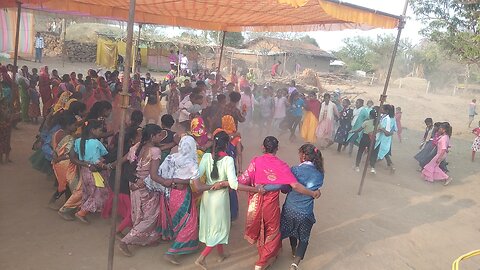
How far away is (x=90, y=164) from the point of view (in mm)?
4352

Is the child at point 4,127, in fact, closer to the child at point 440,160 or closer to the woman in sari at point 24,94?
the woman in sari at point 24,94

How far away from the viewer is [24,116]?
899 centimetres

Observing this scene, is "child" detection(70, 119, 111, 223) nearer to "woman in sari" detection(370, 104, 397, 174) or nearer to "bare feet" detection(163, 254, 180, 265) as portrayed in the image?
"bare feet" detection(163, 254, 180, 265)

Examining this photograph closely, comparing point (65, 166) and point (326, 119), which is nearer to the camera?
point (65, 166)

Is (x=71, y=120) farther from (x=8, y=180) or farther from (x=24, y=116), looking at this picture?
(x=24, y=116)

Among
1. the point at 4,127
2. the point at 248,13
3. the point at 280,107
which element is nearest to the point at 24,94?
the point at 4,127

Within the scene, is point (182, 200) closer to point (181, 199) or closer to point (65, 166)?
point (181, 199)

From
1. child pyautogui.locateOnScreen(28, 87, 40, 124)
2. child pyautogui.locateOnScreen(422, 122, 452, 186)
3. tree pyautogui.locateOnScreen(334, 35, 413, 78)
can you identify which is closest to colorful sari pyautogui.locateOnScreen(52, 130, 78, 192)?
child pyautogui.locateOnScreen(28, 87, 40, 124)

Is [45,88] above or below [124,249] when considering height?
above

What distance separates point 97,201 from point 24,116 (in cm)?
567

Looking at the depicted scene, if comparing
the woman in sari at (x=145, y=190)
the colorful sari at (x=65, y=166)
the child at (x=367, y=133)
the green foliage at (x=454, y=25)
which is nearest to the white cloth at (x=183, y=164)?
the woman in sari at (x=145, y=190)

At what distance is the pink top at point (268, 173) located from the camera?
12.1 feet

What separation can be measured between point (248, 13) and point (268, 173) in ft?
14.4

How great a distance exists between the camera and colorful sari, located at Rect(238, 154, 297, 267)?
12.1 feet
